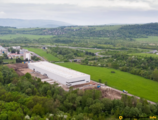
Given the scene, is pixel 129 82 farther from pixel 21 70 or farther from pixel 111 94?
pixel 21 70

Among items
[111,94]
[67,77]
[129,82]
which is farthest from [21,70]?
[129,82]

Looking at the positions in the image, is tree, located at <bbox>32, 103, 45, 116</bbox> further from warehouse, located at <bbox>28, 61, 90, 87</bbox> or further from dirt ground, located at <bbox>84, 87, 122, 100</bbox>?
warehouse, located at <bbox>28, 61, 90, 87</bbox>

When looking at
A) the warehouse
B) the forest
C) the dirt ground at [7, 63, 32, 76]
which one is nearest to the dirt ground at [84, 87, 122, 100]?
the forest

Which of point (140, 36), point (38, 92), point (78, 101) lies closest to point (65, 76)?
point (38, 92)

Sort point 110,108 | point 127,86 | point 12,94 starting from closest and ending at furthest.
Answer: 1. point 110,108
2. point 12,94
3. point 127,86

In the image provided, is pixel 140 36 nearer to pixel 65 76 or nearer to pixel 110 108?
pixel 65 76

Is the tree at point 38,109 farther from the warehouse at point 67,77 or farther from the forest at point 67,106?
the warehouse at point 67,77
